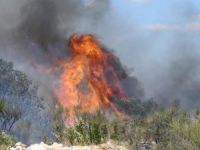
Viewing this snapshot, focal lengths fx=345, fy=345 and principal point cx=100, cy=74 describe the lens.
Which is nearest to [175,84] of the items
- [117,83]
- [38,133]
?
[117,83]

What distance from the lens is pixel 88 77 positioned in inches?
4063

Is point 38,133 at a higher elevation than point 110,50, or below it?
below

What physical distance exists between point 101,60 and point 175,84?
33909 millimetres

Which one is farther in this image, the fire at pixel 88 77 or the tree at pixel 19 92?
the fire at pixel 88 77

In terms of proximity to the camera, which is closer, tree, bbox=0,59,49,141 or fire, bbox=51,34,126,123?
tree, bbox=0,59,49,141

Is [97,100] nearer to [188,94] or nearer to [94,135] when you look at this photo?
[188,94]

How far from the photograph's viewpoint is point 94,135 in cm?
1975

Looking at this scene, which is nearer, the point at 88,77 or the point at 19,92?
the point at 19,92

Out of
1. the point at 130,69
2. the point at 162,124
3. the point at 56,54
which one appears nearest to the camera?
the point at 162,124

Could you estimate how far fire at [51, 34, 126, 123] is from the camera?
9662 centimetres

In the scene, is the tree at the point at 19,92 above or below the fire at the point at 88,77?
below

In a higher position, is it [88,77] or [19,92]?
[88,77]

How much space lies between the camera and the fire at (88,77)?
96625mm

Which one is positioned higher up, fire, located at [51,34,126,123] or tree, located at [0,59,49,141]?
fire, located at [51,34,126,123]
